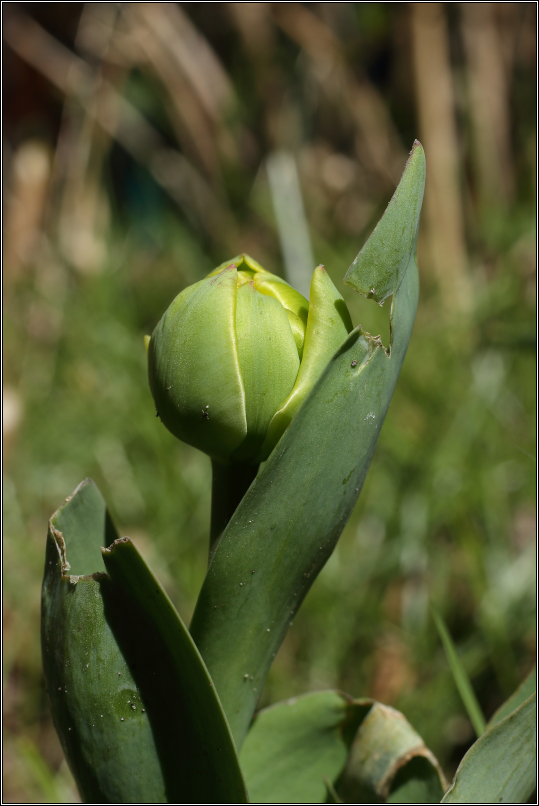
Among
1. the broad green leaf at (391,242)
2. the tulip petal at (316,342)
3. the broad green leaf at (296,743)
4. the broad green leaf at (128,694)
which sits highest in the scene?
the broad green leaf at (391,242)

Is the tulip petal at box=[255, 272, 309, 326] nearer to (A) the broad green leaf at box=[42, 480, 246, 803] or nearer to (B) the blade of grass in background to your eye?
(A) the broad green leaf at box=[42, 480, 246, 803]

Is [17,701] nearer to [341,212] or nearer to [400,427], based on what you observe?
[400,427]

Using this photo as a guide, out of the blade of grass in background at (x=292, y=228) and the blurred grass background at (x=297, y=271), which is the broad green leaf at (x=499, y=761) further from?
the blade of grass in background at (x=292, y=228)

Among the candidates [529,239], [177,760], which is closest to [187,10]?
[529,239]

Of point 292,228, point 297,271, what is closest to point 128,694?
point 297,271

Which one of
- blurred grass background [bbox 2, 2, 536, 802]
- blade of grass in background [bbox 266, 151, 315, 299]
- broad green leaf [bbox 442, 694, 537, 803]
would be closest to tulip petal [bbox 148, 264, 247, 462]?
broad green leaf [bbox 442, 694, 537, 803]

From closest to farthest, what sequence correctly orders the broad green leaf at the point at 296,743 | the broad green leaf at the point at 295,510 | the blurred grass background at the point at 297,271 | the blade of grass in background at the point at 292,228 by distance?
the broad green leaf at the point at 295,510 → the broad green leaf at the point at 296,743 → the blurred grass background at the point at 297,271 → the blade of grass in background at the point at 292,228

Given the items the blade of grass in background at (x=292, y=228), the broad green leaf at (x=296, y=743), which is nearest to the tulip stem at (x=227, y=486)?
the broad green leaf at (x=296, y=743)

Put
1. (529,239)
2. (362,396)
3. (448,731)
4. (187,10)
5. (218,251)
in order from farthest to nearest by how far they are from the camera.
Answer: (187,10) < (218,251) < (529,239) < (448,731) < (362,396)
